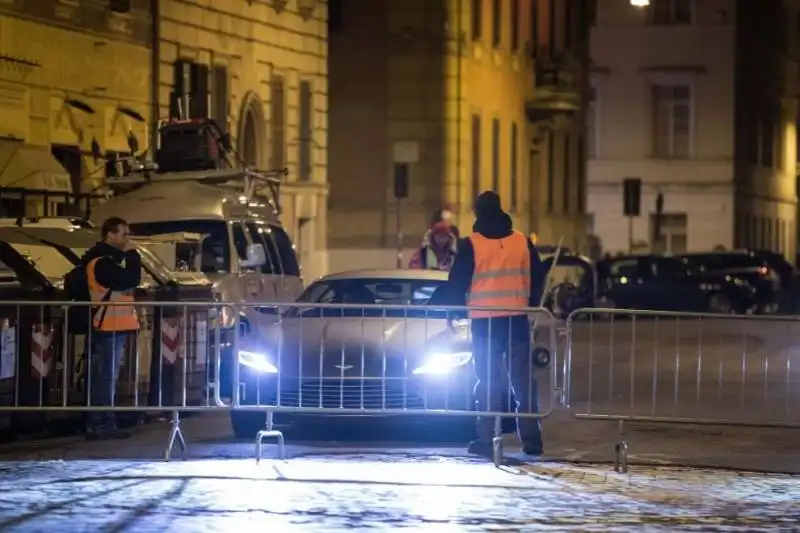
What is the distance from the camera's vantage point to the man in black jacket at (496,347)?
1420 centimetres

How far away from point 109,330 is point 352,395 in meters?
1.91

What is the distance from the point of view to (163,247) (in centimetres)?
2144


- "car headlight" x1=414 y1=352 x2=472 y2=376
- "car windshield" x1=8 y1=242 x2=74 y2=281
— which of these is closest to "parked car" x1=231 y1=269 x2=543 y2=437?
"car headlight" x1=414 y1=352 x2=472 y2=376

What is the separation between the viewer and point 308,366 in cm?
1512

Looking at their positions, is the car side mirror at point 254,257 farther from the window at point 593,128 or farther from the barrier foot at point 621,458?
the window at point 593,128

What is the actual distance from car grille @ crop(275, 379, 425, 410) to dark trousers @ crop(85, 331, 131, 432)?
1.32 m

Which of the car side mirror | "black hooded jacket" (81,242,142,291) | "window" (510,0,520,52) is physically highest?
"window" (510,0,520,52)

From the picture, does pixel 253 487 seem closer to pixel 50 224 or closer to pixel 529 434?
pixel 529 434

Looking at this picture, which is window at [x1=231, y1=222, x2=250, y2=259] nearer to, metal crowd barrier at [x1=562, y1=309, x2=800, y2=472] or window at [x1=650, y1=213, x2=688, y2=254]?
metal crowd barrier at [x1=562, y1=309, x2=800, y2=472]

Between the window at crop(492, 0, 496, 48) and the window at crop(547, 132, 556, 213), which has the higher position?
the window at crop(492, 0, 496, 48)

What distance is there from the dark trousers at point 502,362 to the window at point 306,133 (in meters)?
25.5

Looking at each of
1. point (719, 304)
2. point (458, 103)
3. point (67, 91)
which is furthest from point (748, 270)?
point (67, 91)

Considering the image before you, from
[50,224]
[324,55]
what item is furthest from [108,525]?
[324,55]

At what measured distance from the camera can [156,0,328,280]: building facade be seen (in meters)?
33.3
